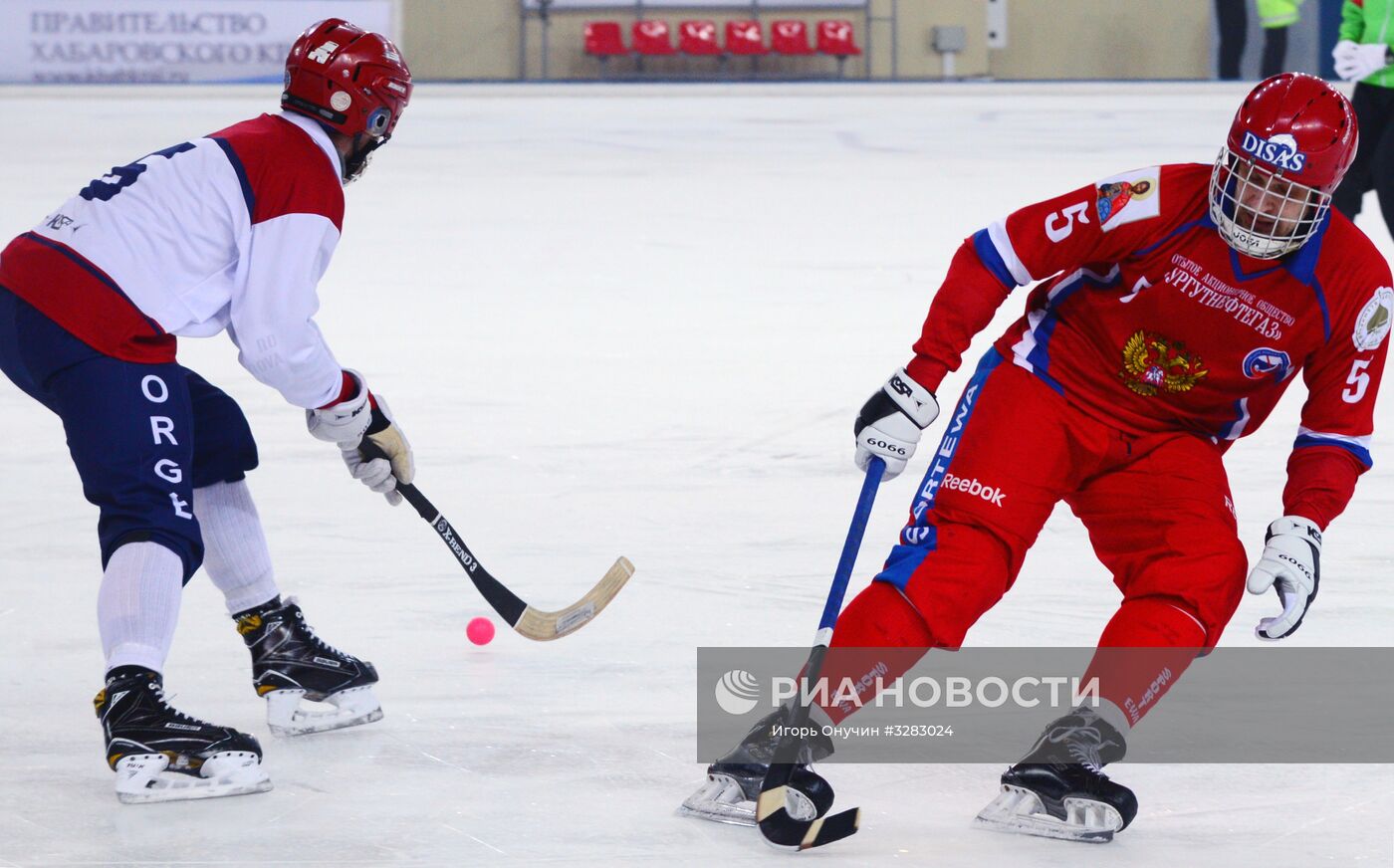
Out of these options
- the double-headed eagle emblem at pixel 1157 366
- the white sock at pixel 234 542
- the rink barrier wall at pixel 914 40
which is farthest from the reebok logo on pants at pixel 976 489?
the rink barrier wall at pixel 914 40

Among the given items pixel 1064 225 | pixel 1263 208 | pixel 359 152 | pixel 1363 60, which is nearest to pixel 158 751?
pixel 359 152

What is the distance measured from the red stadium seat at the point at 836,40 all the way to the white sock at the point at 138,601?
16.4 m

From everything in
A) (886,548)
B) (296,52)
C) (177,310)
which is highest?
(296,52)

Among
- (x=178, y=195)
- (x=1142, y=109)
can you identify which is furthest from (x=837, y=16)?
(x=178, y=195)

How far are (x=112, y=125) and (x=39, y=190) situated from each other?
3794 millimetres

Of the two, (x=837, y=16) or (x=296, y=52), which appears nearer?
(x=296, y=52)

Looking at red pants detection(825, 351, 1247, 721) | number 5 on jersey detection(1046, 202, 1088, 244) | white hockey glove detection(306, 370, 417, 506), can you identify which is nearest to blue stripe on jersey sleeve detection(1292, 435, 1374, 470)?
red pants detection(825, 351, 1247, 721)

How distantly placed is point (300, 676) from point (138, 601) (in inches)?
16.5

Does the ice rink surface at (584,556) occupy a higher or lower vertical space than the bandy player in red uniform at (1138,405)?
lower

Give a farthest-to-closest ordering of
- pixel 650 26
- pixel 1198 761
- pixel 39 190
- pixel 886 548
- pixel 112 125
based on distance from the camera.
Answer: pixel 650 26 < pixel 112 125 < pixel 39 190 < pixel 886 548 < pixel 1198 761

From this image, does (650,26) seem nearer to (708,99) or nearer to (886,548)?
(708,99)

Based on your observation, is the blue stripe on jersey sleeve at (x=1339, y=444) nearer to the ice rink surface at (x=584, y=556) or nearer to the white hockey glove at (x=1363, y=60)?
the ice rink surface at (x=584, y=556)

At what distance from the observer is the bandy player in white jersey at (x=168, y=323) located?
102 inches

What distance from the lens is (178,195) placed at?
105 inches
